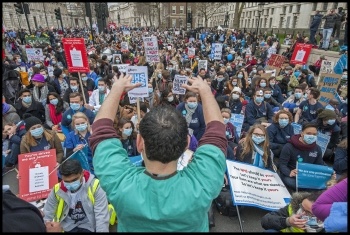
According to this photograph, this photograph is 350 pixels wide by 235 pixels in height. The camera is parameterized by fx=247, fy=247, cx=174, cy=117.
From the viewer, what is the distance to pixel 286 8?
42.0m

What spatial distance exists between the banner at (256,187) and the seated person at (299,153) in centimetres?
37

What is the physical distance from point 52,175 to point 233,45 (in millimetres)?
22659

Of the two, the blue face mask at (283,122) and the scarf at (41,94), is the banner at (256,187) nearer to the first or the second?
the blue face mask at (283,122)

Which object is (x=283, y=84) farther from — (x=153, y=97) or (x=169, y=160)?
(x=169, y=160)

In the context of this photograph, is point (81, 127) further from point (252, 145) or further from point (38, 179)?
point (252, 145)

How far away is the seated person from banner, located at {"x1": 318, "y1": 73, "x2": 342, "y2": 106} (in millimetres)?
3840

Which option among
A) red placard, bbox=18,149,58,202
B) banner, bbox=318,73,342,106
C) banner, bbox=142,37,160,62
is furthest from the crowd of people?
banner, bbox=142,37,160,62

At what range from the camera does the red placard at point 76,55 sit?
643 centimetres

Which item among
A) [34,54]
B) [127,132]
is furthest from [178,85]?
[34,54]

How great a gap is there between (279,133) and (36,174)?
4573 millimetres

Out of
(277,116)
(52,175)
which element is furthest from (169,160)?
(277,116)

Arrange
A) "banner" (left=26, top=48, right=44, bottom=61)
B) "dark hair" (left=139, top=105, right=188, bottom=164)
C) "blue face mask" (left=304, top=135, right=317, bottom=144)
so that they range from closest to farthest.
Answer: "dark hair" (left=139, top=105, right=188, bottom=164) → "blue face mask" (left=304, top=135, right=317, bottom=144) → "banner" (left=26, top=48, right=44, bottom=61)

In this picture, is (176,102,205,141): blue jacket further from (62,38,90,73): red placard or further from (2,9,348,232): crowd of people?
(62,38,90,73): red placard

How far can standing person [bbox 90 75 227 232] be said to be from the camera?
115 cm
